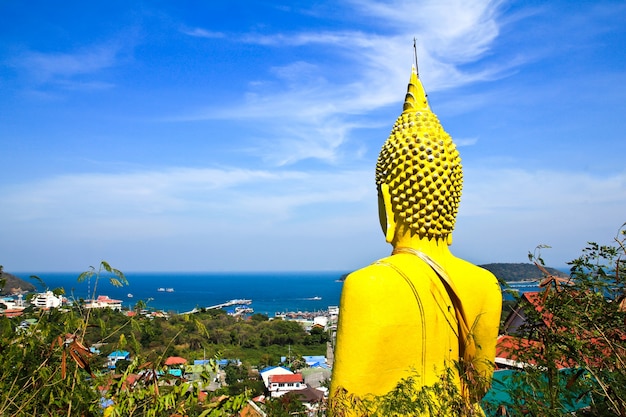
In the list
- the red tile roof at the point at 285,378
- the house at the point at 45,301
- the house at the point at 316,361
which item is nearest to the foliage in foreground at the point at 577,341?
the house at the point at 45,301

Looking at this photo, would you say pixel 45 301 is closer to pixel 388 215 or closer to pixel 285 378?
pixel 388 215

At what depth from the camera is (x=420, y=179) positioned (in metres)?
4.43

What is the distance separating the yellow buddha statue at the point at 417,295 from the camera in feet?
12.2

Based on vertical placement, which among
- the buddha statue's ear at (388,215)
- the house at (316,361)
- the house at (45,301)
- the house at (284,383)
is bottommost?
the house at (316,361)

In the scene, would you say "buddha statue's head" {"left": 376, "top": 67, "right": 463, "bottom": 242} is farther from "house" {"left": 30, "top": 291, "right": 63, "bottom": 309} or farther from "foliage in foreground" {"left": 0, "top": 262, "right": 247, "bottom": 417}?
"house" {"left": 30, "top": 291, "right": 63, "bottom": 309}

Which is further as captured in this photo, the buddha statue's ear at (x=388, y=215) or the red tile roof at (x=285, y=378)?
the red tile roof at (x=285, y=378)

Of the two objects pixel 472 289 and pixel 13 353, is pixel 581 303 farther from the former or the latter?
pixel 13 353

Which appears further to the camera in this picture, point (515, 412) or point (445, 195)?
point (445, 195)

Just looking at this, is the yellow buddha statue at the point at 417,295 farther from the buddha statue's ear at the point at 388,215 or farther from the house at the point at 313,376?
the house at the point at 313,376

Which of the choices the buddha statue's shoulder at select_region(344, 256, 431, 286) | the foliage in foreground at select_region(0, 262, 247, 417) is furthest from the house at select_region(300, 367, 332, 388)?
the foliage in foreground at select_region(0, 262, 247, 417)

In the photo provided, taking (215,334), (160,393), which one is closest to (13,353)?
(160,393)

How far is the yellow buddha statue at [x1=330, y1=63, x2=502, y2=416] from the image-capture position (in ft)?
12.2

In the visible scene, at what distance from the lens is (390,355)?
3799 millimetres

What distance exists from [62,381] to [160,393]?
0.54 metres
